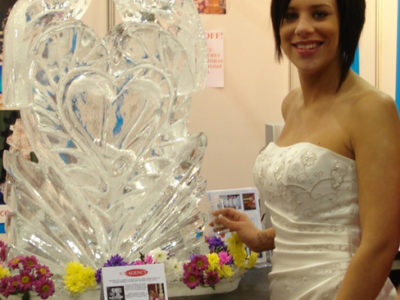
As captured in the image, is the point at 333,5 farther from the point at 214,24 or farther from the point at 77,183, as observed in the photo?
the point at 214,24

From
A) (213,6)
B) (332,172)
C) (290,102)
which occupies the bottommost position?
(332,172)

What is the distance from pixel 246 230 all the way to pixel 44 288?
1.79 feet

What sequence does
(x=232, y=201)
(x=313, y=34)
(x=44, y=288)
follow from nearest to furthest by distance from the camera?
(x=313, y=34) → (x=44, y=288) → (x=232, y=201)

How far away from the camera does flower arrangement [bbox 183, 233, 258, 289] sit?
1660mm

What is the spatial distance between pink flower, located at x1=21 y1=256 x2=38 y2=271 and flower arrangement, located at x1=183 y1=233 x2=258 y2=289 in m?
0.37

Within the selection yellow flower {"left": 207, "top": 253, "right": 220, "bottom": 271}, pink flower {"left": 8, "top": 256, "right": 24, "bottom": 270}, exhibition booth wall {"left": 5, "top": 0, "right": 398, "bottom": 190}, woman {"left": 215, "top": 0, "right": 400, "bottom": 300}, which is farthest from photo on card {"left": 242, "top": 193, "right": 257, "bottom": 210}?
exhibition booth wall {"left": 5, "top": 0, "right": 398, "bottom": 190}

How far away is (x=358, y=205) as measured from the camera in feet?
4.60

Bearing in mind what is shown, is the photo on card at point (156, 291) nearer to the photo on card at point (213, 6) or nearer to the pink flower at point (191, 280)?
the pink flower at point (191, 280)

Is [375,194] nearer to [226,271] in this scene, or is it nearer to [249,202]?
[226,271]

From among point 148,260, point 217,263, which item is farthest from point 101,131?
point 217,263

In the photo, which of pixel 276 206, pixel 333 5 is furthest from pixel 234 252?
pixel 333 5

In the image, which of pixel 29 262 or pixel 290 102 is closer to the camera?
pixel 29 262

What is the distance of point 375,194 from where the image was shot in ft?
4.34

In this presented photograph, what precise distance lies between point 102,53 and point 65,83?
0.39 ft
